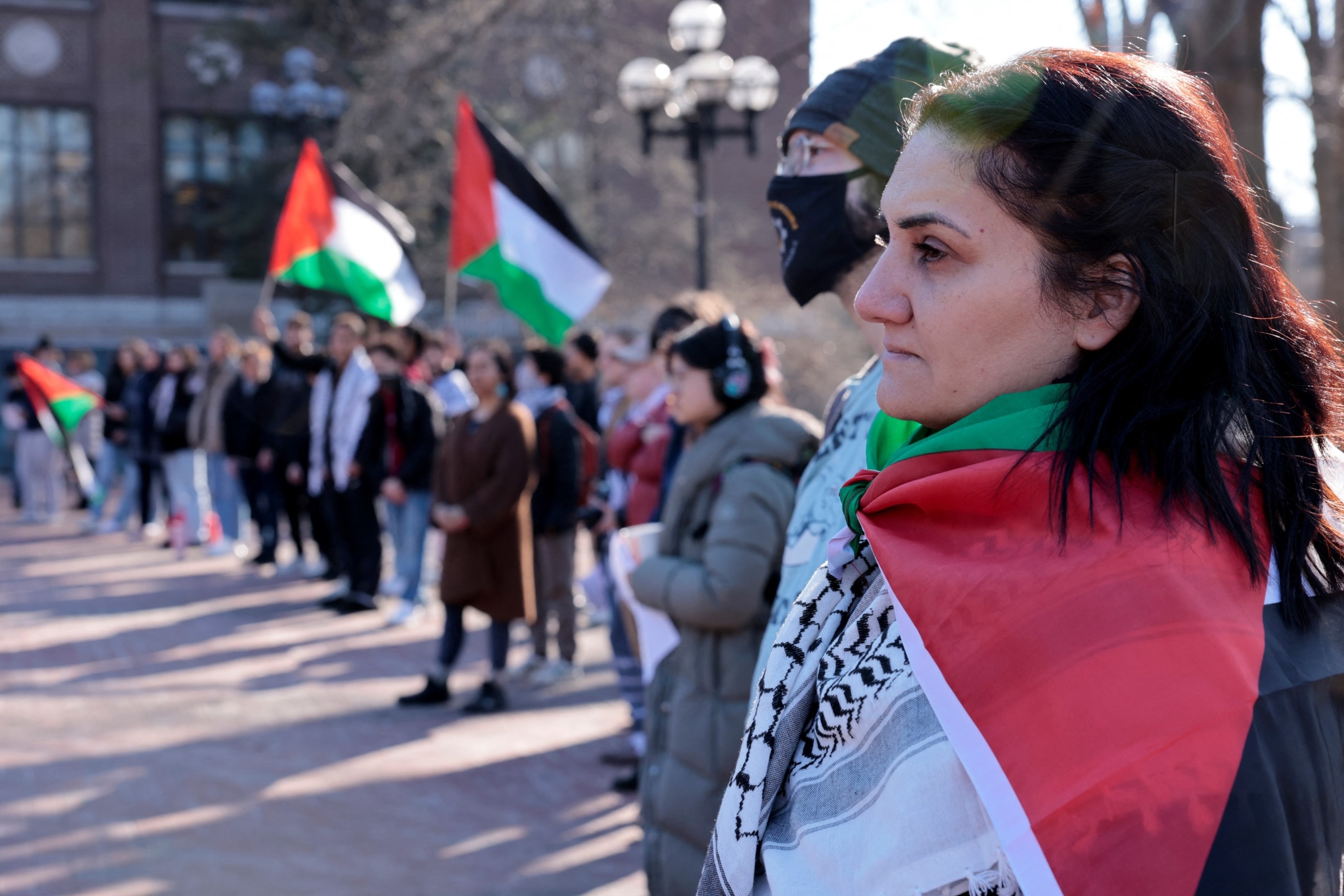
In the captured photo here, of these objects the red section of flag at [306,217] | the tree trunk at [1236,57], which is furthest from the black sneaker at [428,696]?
the tree trunk at [1236,57]

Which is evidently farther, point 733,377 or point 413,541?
point 413,541

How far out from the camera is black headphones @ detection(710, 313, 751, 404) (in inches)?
148

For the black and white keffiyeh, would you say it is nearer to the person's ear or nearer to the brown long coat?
the person's ear

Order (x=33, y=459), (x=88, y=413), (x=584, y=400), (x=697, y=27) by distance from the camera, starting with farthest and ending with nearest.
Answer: (x=88, y=413), (x=33, y=459), (x=697, y=27), (x=584, y=400)

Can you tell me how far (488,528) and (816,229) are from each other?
5117 millimetres

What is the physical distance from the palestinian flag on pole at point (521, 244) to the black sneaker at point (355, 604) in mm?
3373

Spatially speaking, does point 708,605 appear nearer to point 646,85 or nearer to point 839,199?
point 839,199

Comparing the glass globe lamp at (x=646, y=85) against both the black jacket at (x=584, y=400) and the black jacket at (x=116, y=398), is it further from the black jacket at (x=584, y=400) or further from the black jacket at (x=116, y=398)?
the black jacket at (x=116, y=398)

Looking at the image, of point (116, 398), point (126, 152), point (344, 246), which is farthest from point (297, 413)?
point (126, 152)

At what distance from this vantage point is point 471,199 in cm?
827

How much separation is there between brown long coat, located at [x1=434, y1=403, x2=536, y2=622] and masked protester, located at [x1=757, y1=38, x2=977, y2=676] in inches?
Answer: 197

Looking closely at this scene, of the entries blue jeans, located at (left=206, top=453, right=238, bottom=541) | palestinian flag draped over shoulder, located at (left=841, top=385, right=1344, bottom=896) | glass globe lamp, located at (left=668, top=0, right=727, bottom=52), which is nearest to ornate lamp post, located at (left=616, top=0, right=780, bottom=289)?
glass globe lamp, located at (left=668, top=0, right=727, bottom=52)

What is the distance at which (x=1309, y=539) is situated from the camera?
1.18 meters

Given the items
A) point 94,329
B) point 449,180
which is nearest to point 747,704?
point 449,180
